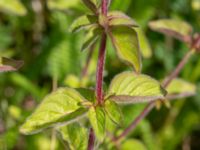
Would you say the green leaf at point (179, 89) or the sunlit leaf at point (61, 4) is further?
the sunlit leaf at point (61, 4)

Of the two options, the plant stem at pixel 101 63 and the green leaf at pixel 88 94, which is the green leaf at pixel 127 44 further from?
the green leaf at pixel 88 94

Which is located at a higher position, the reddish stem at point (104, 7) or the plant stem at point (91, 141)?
the reddish stem at point (104, 7)

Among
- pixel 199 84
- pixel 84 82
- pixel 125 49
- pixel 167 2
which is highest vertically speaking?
pixel 125 49

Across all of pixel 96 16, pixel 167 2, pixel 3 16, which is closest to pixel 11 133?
pixel 96 16

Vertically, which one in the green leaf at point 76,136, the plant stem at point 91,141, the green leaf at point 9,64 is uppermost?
the green leaf at point 9,64

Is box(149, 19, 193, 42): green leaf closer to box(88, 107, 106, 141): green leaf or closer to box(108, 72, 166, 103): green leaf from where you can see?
box(108, 72, 166, 103): green leaf

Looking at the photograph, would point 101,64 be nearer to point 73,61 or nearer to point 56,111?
point 56,111

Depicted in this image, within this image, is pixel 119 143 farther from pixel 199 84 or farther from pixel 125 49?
pixel 199 84

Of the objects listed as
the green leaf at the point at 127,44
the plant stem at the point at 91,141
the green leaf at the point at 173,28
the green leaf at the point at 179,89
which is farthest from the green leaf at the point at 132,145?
the green leaf at the point at 127,44
